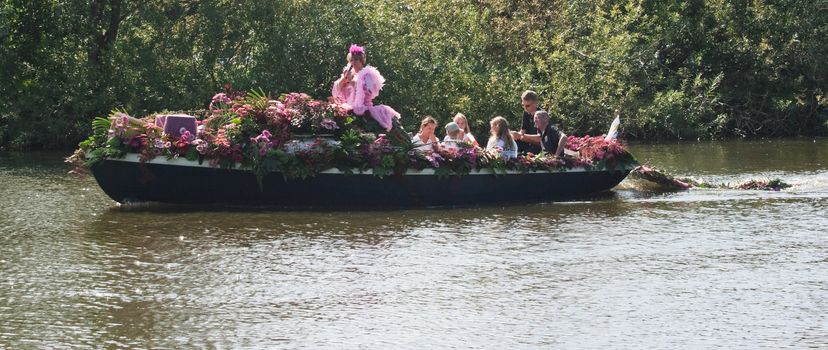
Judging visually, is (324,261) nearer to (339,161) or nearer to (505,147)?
(339,161)

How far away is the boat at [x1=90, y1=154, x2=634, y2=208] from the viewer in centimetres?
1698

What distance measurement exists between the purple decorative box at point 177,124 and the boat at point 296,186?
1.37ft

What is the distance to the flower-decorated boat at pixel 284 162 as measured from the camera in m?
16.9

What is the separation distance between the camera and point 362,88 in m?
17.7

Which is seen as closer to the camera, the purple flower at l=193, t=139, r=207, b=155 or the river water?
the river water

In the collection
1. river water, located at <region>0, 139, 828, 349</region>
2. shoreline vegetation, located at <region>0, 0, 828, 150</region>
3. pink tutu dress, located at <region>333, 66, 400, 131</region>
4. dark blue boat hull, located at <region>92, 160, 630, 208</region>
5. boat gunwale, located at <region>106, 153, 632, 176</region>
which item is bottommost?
river water, located at <region>0, 139, 828, 349</region>

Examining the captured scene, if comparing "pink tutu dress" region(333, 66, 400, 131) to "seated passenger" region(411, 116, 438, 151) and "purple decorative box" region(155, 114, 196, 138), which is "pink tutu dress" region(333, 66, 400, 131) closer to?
"seated passenger" region(411, 116, 438, 151)

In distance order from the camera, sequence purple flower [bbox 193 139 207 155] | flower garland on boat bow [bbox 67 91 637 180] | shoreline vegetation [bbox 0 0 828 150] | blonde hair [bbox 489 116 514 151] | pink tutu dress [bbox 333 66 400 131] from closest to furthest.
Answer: purple flower [bbox 193 139 207 155], flower garland on boat bow [bbox 67 91 637 180], pink tutu dress [bbox 333 66 400 131], blonde hair [bbox 489 116 514 151], shoreline vegetation [bbox 0 0 828 150]

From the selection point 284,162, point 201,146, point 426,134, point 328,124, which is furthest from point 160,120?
point 426,134

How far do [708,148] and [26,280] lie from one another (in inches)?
775

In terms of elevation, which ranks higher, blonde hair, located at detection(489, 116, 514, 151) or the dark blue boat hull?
blonde hair, located at detection(489, 116, 514, 151)

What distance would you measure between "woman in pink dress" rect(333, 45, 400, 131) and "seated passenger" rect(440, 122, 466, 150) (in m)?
0.80

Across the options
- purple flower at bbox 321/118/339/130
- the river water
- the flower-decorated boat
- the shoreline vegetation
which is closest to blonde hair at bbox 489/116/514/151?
the flower-decorated boat

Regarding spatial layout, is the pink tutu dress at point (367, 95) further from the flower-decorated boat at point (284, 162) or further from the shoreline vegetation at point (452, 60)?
the shoreline vegetation at point (452, 60)
